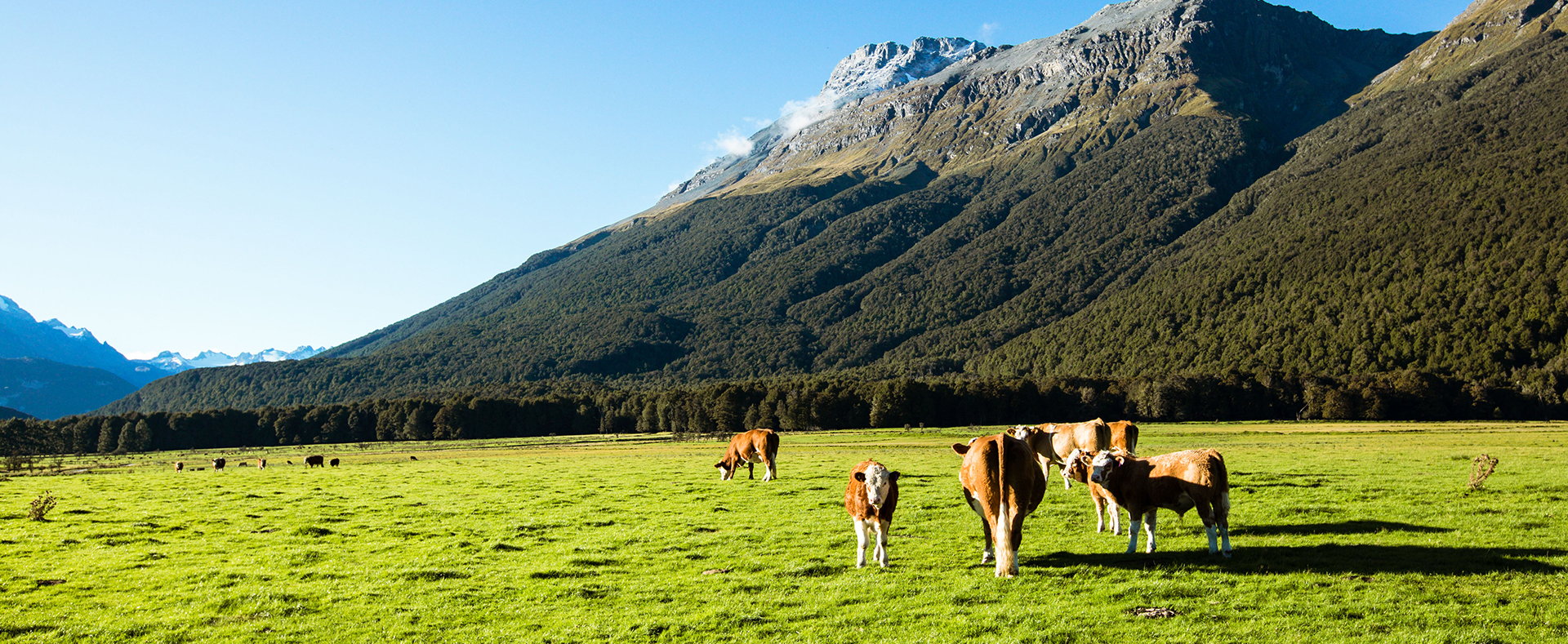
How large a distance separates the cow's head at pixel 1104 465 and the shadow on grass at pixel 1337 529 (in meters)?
3.65

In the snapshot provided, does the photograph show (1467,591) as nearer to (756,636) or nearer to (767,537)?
(756,636)

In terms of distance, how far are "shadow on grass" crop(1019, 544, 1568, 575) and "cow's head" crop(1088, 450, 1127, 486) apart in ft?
5.27

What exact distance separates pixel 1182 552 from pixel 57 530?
1175 inches

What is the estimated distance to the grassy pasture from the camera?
10.9 m

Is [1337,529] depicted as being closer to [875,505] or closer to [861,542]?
[875,505]

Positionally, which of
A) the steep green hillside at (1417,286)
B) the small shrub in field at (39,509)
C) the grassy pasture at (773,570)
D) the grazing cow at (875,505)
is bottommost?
the grassy pasture at (773,570)

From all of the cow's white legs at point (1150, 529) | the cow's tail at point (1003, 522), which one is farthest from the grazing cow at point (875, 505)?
the cow's white legs at point (1150, 529)

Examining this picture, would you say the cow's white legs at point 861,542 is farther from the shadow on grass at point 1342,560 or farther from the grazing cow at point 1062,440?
the grazing cow at point 1062,440

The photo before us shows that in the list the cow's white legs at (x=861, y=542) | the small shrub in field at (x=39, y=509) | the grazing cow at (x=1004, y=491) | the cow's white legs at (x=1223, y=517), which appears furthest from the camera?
the small shrub in field at (x=39, y=509)

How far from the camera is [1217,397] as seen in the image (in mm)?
118438

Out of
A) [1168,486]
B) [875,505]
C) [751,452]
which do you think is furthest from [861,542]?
[751,452]

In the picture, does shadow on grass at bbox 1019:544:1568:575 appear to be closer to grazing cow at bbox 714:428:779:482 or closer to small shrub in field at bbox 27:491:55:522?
grazing cow at bbox 714:428:779:482

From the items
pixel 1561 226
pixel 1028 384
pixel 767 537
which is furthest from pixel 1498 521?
pixel 1561 226

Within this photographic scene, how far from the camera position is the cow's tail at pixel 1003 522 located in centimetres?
1334
